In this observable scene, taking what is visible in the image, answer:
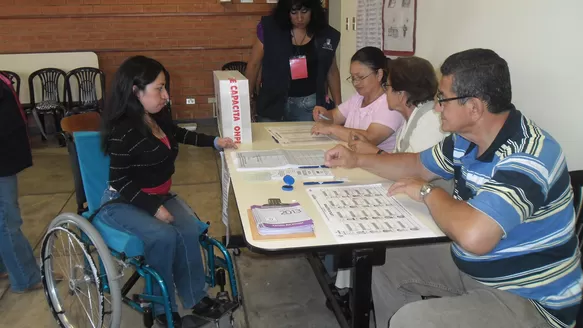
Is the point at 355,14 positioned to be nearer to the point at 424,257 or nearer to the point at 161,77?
the point at 161,77

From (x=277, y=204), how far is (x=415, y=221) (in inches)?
17.2

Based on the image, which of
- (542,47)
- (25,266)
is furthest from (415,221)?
(25,266)

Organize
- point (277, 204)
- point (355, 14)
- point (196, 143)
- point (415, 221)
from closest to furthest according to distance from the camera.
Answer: point (415, 221)
point (277, 204)
point (196, 143)
point (355, 14)

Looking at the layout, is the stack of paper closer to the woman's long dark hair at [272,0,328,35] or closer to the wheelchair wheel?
the wheelchair wheel

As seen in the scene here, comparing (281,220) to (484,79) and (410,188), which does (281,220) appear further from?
(484,79)

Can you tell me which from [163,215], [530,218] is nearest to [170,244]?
[163,215]

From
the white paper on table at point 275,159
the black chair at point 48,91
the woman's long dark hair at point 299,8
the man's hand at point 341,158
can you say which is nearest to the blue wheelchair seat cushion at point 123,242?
the white paper on table at point 275,159

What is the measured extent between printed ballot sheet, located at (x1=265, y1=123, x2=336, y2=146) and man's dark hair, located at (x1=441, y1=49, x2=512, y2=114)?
1146mm

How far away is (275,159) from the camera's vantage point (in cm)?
202

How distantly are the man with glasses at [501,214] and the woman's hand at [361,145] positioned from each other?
652 millimetres

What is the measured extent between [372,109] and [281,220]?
1163 millimetres

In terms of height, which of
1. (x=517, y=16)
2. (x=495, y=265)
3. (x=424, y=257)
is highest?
(x=517, y=16)

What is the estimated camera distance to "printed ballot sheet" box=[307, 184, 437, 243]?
1.33m

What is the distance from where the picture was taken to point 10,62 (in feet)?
18.7
